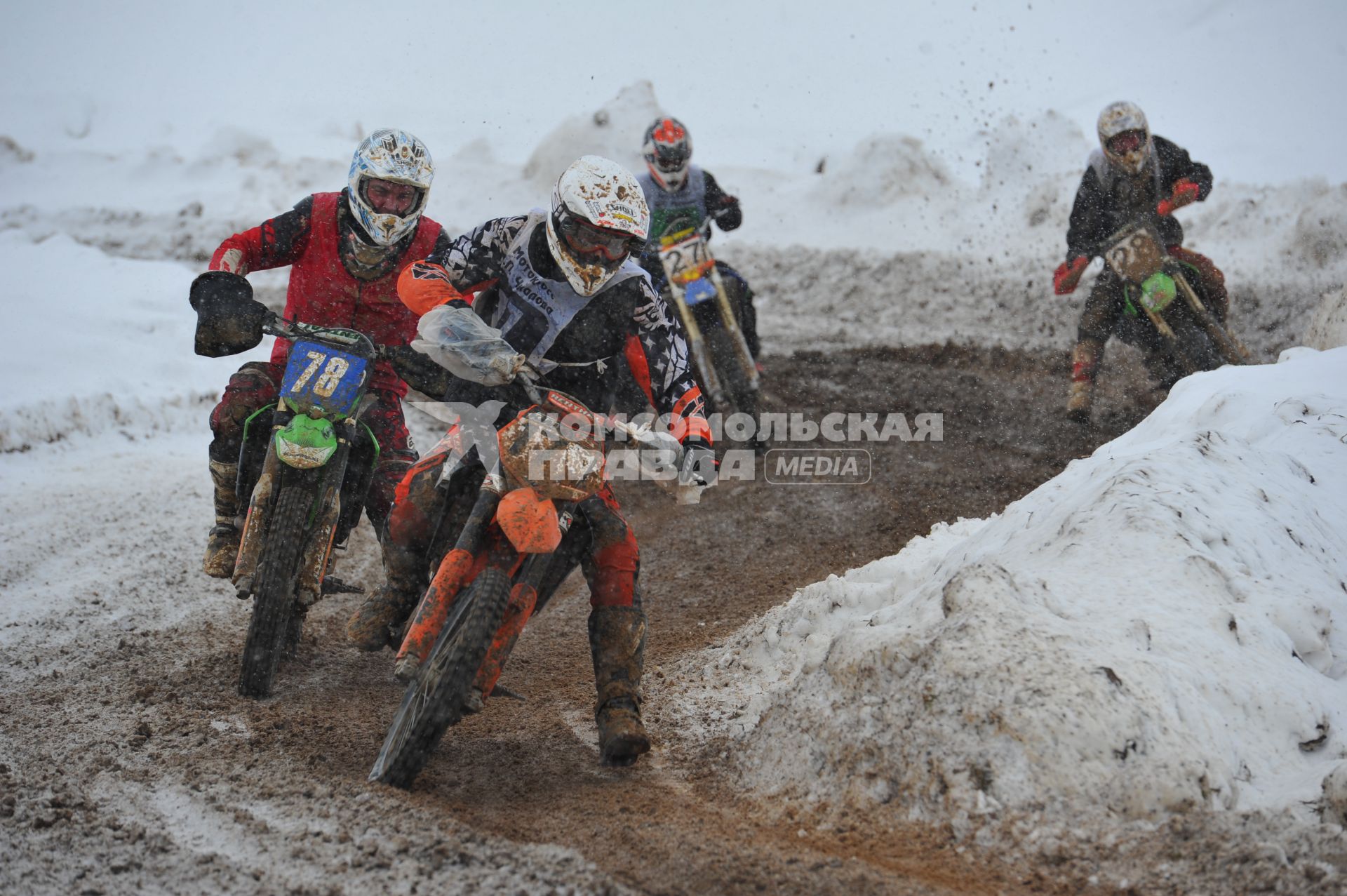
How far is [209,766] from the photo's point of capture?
3670 mm

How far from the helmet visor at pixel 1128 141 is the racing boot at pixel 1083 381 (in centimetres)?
159

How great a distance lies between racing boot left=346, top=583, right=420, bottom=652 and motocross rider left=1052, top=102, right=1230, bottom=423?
6.50 meters

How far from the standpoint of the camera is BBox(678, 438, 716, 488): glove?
3.95m

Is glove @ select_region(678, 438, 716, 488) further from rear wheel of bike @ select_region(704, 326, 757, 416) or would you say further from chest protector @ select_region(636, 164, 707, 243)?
chest protector @ select_region(636, 164, 707, 243)

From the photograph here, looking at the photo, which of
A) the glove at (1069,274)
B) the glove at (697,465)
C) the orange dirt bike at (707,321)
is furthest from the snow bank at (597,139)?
the glove at (697,465)

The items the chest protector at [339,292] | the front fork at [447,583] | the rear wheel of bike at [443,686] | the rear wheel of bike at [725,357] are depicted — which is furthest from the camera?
the rear wheel of bike at [725,357]

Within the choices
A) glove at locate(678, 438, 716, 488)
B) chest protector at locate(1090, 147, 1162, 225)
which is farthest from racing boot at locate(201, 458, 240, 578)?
chest protector at locate(1090, 147, 1162, 225)

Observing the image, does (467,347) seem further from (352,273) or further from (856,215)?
(856,215)

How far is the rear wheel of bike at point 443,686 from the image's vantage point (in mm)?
3418

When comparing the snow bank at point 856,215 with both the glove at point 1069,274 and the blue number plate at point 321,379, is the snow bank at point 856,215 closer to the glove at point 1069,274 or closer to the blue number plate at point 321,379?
the glove at point 1069,274

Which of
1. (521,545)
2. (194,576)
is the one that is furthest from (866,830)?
(194,576)

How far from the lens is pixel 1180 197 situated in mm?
8750

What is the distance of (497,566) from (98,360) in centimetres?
730

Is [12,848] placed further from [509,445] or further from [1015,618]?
[1015,618]
